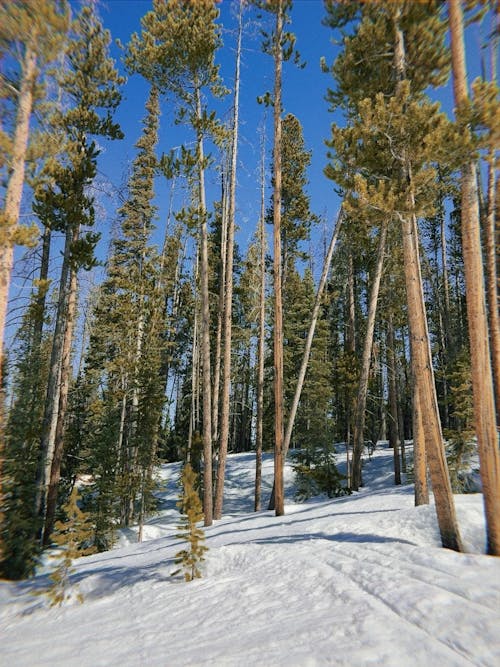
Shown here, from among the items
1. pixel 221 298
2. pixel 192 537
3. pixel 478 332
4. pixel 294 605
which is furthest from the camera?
pixel 221 298

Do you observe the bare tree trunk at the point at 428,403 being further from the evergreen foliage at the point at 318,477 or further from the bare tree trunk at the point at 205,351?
the evergreen foliage at the point at 318,477

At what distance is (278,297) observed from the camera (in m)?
11.3

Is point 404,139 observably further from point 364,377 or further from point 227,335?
point 364,377

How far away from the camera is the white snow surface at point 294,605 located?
3141 mm

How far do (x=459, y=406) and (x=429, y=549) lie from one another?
28.4 feet

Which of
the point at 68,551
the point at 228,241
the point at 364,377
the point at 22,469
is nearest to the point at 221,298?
→ the point at 228,241

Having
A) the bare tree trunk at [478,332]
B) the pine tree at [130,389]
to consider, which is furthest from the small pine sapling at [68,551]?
the pine tree at [130,389]

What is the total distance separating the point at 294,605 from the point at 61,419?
372 inches

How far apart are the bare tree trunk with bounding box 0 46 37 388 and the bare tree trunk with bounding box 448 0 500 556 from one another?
6.45m

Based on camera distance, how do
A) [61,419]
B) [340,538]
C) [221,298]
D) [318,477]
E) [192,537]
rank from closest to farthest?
[192,537] → [340,538] → [61,419] → [318,477] → [221,298]

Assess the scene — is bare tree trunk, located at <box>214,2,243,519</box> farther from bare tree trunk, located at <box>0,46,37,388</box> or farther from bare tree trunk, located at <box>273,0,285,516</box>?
bare tree trunk, located at <box>0,46,37,388</box>

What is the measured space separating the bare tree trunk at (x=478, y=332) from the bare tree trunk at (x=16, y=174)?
645 cm

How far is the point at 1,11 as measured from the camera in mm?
5457

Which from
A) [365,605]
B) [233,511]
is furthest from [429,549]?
[233,511]
